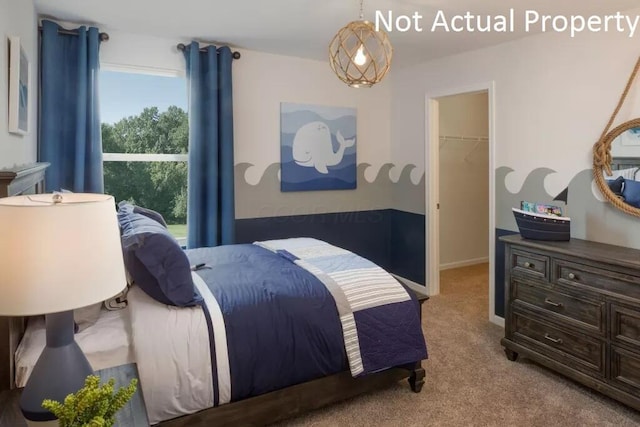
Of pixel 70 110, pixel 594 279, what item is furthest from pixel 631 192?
pixel 70 110

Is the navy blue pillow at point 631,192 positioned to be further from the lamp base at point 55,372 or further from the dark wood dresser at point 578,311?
the lamp base at point 55,372

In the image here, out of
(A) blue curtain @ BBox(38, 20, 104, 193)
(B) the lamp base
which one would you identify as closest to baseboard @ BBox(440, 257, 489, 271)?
(A) blue curtain @ BBox(38, 20, 104, 193)

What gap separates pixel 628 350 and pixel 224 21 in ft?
10.7

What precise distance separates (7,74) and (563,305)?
3.25m

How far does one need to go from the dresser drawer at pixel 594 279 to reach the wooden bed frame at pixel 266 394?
2.90 ft

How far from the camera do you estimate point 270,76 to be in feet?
13.3

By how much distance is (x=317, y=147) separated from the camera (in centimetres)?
432

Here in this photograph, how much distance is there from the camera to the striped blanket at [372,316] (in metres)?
2.27

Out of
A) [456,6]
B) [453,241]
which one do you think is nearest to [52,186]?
[456,6]

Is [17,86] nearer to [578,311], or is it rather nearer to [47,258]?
Answer: [47,258]

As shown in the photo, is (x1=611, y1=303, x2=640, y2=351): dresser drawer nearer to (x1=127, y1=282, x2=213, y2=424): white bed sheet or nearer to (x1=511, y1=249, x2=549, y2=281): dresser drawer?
(x1=511, y1=249, x2=549, y2=281): dresser drawer

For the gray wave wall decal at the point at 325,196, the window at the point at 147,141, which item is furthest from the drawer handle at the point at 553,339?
the window at the point at 147,141

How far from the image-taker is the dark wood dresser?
2309mm

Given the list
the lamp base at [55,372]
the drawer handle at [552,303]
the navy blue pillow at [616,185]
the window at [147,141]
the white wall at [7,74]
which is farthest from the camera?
the window at [147,141]
